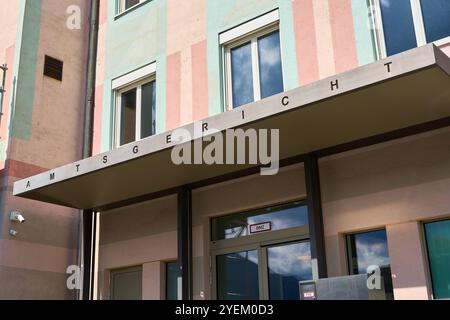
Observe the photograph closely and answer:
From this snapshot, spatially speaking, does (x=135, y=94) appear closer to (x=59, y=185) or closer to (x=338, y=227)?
(x=59, y=185)

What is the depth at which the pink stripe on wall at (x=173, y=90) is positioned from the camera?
1011 centimetres

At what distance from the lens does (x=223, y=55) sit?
32.6 ft

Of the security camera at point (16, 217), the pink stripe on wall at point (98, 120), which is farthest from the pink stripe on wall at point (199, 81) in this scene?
the security camera at point (16, 217)

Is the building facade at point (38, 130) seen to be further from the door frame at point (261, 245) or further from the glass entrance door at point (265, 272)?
the glass entrance door at point (265, 272)

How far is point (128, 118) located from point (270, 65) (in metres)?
3.13

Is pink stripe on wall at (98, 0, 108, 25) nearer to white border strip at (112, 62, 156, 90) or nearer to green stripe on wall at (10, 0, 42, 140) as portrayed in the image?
green stripe on wall at (10, 0, 42, 140)

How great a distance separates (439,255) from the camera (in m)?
7.21

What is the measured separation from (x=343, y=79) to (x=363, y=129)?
1.33m

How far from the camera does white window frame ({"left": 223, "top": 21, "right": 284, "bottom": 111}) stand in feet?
31.0

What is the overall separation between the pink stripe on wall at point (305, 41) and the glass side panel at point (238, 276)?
269 cm

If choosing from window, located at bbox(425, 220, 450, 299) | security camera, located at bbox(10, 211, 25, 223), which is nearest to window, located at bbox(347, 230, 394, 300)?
window, located at bbox(425, 220, 450, 299)

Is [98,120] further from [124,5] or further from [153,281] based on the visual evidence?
[153,281]

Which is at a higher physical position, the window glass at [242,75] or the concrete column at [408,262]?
the window glass at [242,75]

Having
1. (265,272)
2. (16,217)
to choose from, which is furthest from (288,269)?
(16,217)
